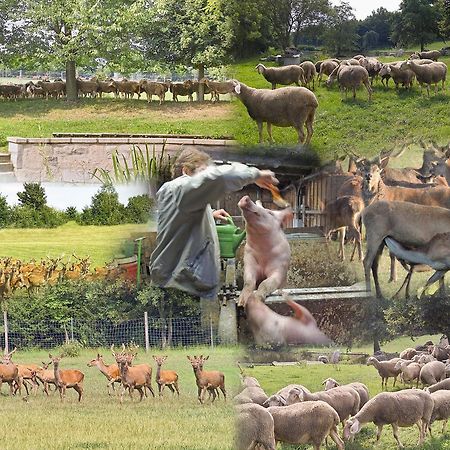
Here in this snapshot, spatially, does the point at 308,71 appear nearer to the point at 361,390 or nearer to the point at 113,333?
the point at 361,390

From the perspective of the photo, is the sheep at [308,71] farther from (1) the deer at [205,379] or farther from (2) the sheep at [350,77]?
(1) the deer at [205,379]

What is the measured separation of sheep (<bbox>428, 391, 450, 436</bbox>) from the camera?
433 centimetres

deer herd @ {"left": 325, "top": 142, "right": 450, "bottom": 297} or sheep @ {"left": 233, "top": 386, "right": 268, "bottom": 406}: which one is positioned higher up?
deer herd @ {"left": 325, "top": 142, "right": 450, "bottom": 297}

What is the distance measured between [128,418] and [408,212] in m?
1.61

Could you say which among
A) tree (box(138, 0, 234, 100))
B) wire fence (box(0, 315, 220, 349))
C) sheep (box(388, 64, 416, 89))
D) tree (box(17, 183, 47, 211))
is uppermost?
tree (box(138, 0, 234, 100))

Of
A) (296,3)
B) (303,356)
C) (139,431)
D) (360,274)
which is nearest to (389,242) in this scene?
(360,274)

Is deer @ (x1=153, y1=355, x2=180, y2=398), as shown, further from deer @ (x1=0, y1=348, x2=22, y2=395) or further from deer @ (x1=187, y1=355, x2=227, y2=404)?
deer @ (x1=0, y1=348, x2=22, y2=395)

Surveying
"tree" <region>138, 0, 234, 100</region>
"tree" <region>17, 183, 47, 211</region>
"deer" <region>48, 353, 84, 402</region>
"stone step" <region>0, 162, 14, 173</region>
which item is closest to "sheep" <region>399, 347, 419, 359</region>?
"tree" <region>138, 0, 234, 100</region>

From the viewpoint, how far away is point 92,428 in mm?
5109

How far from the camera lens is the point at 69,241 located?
512 cm

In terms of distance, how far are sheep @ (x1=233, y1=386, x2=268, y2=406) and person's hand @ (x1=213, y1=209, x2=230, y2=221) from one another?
22.3 inches

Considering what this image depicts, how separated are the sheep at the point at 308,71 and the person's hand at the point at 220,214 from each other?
0.49m

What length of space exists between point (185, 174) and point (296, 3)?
0.62 m

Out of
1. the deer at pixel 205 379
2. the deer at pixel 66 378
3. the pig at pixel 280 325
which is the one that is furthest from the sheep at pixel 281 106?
the deer at pixel 66 378
